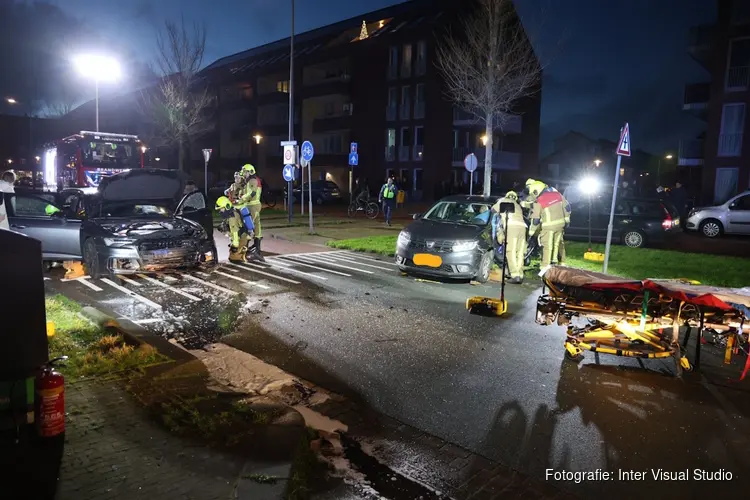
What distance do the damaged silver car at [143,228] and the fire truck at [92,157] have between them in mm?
11035

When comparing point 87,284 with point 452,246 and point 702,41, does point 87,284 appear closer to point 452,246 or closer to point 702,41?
point 452,246

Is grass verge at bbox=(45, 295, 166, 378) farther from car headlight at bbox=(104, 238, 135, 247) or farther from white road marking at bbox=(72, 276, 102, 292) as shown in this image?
car headlight at bbox=(104, 238, 135, 247)

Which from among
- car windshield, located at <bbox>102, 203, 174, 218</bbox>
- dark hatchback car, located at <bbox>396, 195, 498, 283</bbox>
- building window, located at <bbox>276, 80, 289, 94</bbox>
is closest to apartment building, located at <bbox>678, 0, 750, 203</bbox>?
dark hatchback car, located at <bbox>396, 195, 498, 283</bbox>

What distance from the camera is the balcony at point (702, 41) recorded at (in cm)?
2669

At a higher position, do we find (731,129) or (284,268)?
(731,129)

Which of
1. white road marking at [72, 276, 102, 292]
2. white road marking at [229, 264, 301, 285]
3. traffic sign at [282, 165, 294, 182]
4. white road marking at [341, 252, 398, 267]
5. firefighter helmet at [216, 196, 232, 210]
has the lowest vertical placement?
white road marking at [72, 276, 102, 292]

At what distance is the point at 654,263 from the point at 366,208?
49.0 feet

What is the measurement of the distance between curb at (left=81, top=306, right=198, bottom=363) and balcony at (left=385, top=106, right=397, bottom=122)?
32382mm

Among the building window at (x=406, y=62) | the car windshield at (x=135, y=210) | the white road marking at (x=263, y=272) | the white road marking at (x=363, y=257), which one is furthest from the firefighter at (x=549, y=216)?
the building window at (x=406, y=62)

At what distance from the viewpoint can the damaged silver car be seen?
8.94 meters

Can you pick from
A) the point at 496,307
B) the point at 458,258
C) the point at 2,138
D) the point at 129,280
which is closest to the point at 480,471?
the point at 496,307

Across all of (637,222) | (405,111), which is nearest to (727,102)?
(637,222)

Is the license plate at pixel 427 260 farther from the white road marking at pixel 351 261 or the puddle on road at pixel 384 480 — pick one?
the puddle on road at pixel 384 480

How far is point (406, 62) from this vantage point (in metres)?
36.7
